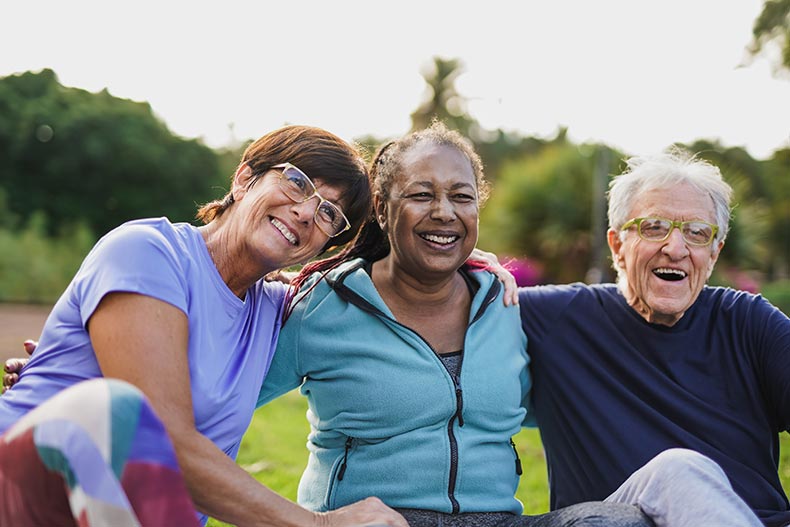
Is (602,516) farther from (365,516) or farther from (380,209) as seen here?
(380,209)

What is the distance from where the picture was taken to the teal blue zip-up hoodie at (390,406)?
8.86ft

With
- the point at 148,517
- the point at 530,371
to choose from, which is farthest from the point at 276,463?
the point at 148,517

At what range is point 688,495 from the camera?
2.34 metres

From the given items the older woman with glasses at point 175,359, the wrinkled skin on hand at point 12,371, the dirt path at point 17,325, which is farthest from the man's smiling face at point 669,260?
the dirt path at point 17,325

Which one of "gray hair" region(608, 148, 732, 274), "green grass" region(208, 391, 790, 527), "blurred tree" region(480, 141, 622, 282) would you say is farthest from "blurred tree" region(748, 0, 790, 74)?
"gray hair" region(608, 148, 732, 274)

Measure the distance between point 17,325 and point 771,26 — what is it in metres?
21.1

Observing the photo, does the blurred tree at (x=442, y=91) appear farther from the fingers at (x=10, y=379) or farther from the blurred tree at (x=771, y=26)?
the fingers at (x=10, y=379)

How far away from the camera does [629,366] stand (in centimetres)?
311

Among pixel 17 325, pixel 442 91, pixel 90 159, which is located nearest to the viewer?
pixel 17 325

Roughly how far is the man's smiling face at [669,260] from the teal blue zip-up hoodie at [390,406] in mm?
668

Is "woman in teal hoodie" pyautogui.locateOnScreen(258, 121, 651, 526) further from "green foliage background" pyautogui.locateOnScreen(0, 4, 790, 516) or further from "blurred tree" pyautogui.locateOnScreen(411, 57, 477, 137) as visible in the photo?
"blurred tree" pyautogui.locateOnScreen(411, 57, 477, 137)

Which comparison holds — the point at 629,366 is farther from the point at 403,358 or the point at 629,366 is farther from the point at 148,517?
the point at 148,517

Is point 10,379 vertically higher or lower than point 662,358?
lower

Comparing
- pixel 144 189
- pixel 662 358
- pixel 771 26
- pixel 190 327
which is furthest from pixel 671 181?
pixel 771 26
